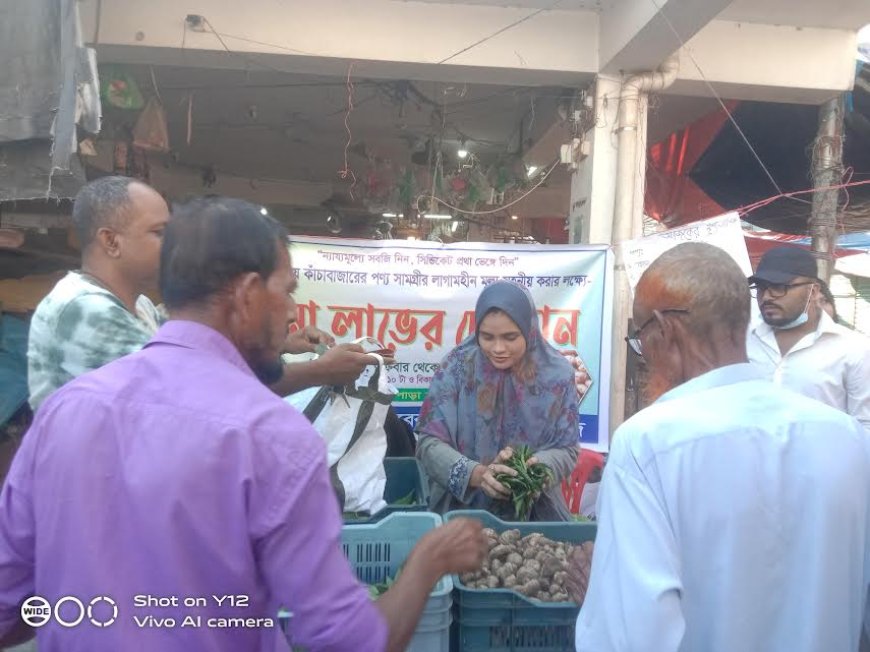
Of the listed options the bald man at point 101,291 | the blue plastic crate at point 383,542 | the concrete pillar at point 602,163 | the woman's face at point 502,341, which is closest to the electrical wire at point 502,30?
the concrete pillar at point 602,163

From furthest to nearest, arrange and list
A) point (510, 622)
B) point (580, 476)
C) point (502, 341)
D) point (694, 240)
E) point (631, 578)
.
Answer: point (580, 476), point (694, 240), point (502, 341), point (510, 622), point (631, 578)

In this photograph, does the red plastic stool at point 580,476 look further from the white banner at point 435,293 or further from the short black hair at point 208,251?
the short black hair at point 208,251

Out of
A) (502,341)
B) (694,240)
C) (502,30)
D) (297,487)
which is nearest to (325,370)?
(502,341)

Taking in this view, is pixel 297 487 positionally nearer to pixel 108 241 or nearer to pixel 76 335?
pixel 76 335

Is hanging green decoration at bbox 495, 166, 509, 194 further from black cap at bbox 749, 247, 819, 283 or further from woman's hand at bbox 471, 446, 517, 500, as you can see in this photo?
woman's hand at bbox 471, 446, 517, 500

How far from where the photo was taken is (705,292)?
4.50ft

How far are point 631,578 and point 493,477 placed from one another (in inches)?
52.8

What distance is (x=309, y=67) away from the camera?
465 cm

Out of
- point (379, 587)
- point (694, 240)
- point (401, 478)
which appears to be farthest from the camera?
point (694, 240)

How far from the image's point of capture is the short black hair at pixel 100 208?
1.96 metres

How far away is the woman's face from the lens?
2.84 meters

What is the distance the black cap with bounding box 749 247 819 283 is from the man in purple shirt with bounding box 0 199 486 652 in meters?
3.14

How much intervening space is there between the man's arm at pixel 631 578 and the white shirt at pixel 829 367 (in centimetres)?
241

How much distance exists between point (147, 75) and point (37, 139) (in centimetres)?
274
